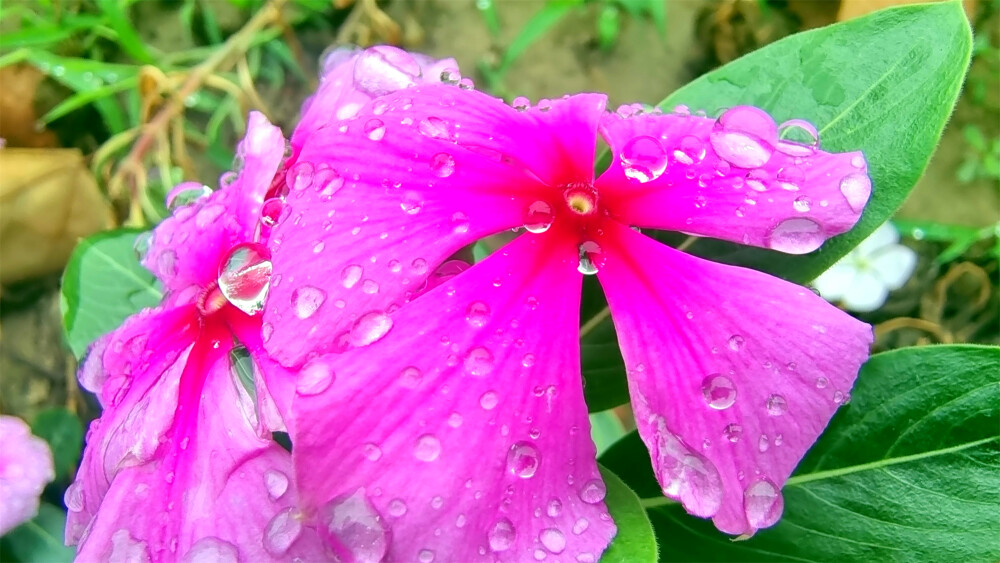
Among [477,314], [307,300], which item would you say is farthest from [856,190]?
[307,300]

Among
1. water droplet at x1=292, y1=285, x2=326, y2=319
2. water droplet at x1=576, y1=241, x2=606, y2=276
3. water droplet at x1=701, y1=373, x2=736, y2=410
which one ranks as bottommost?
water droplet at x1=292, y1=285, x2=326, y2=319

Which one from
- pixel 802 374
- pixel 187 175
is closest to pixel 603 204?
pixel 802 374

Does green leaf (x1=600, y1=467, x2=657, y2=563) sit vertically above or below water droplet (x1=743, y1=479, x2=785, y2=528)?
below

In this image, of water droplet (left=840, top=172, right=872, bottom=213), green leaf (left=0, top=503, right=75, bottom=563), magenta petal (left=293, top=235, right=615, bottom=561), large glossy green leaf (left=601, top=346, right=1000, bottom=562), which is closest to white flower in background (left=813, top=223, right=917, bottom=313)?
large glossy green leaf (left=601, top=346, right=1000, bottom=562)

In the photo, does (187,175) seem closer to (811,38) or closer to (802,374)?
(811,38)

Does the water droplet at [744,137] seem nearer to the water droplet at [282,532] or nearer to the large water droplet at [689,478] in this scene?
the large water droplet at [689,478]

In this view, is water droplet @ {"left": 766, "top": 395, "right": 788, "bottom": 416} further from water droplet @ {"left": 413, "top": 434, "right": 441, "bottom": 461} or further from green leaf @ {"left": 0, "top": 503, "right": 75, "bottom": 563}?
green leaf @ {"left": 0, "top": 503, "right": 75, "bottom": 563}

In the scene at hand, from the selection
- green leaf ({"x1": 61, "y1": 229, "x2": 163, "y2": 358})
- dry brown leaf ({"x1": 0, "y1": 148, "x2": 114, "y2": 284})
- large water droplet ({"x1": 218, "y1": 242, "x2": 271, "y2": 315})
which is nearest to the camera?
large water droplet ({"x1": 218, "y1": 242, "x2": 271, "y2": 315})

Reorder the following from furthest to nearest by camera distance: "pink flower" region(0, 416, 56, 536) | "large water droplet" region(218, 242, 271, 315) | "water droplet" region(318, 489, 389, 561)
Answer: "pink flower" region(0, 416, 56, 536), "large water droplet" region(218, 242, 271, 315), "water droplet" region(318, 489, 389, 561)
